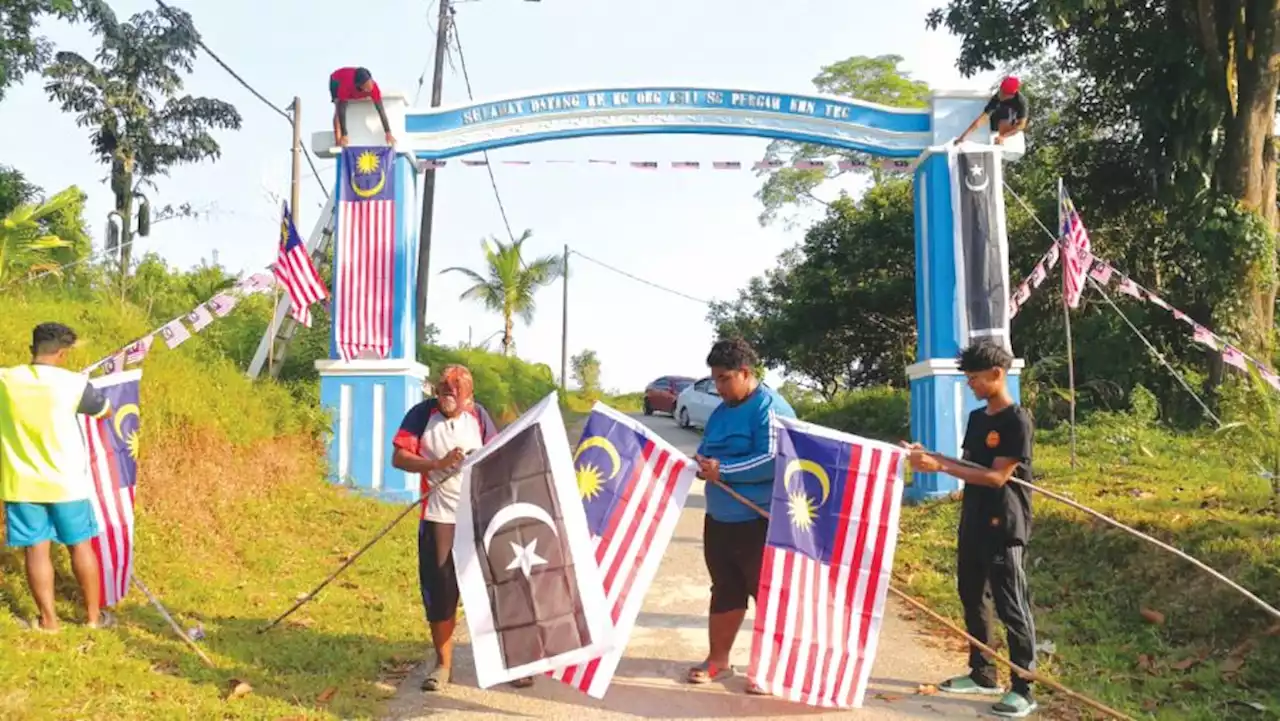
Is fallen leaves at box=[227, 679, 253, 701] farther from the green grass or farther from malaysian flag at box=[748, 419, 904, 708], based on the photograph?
the green grass

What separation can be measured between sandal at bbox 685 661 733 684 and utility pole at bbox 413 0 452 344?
41.1 ft

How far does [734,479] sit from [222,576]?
3.92 meters

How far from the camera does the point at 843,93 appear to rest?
29859 millimetres

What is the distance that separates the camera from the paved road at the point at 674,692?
4621mm

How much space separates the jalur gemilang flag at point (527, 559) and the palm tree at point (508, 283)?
23.7 m

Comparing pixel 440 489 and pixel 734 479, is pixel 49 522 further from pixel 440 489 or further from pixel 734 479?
pixel 734 479

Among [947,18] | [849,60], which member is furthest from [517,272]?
[947,18]

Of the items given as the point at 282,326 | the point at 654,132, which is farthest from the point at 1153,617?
the point at 282,326

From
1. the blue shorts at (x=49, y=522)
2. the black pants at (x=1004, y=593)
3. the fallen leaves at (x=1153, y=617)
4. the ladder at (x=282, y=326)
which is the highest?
the ladder at (x=282, y=326)

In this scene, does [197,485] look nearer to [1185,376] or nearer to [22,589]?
[22,589]

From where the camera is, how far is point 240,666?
16.7 feet

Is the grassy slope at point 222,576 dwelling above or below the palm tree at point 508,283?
below

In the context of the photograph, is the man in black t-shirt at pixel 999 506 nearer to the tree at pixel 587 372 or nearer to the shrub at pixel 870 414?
the shrub at pixel 870 414

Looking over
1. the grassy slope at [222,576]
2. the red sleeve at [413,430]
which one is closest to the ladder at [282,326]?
the grassy slope at [222,576]
